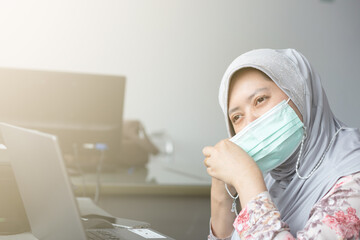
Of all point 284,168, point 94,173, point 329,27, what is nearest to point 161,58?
point 329,27

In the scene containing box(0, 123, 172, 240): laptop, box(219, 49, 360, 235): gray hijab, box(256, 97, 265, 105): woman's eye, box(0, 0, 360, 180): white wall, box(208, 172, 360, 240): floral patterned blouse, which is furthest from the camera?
box(0, 0, 360, 180): white wall

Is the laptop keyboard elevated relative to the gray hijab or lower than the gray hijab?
lower

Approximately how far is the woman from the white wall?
3.34 metres

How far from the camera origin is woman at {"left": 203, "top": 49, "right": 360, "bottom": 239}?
826 millimetres

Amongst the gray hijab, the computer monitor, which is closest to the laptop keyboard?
the gray hijab

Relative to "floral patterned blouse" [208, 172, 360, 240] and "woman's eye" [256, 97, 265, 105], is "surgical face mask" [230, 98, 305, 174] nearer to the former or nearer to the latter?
"woman's eye" [256, 97, 265, 105]

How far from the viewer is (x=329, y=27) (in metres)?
5.45

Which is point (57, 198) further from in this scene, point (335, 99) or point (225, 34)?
point (335, 99)

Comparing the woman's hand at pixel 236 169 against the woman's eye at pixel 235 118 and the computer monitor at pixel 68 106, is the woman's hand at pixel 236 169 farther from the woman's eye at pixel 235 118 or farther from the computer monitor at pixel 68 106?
the computer monitor at pixel 68 106

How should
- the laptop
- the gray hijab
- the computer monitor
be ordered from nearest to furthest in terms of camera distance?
the laptop → the gray hijab → the computer monitor

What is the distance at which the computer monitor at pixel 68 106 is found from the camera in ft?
6.31

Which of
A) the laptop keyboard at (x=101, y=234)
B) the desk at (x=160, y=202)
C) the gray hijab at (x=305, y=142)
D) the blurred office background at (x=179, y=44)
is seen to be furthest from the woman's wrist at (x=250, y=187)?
the blurred office background at (x=179, y=44)

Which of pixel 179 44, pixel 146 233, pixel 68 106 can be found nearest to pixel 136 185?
pixel 68 106

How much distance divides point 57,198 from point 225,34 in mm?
4659
